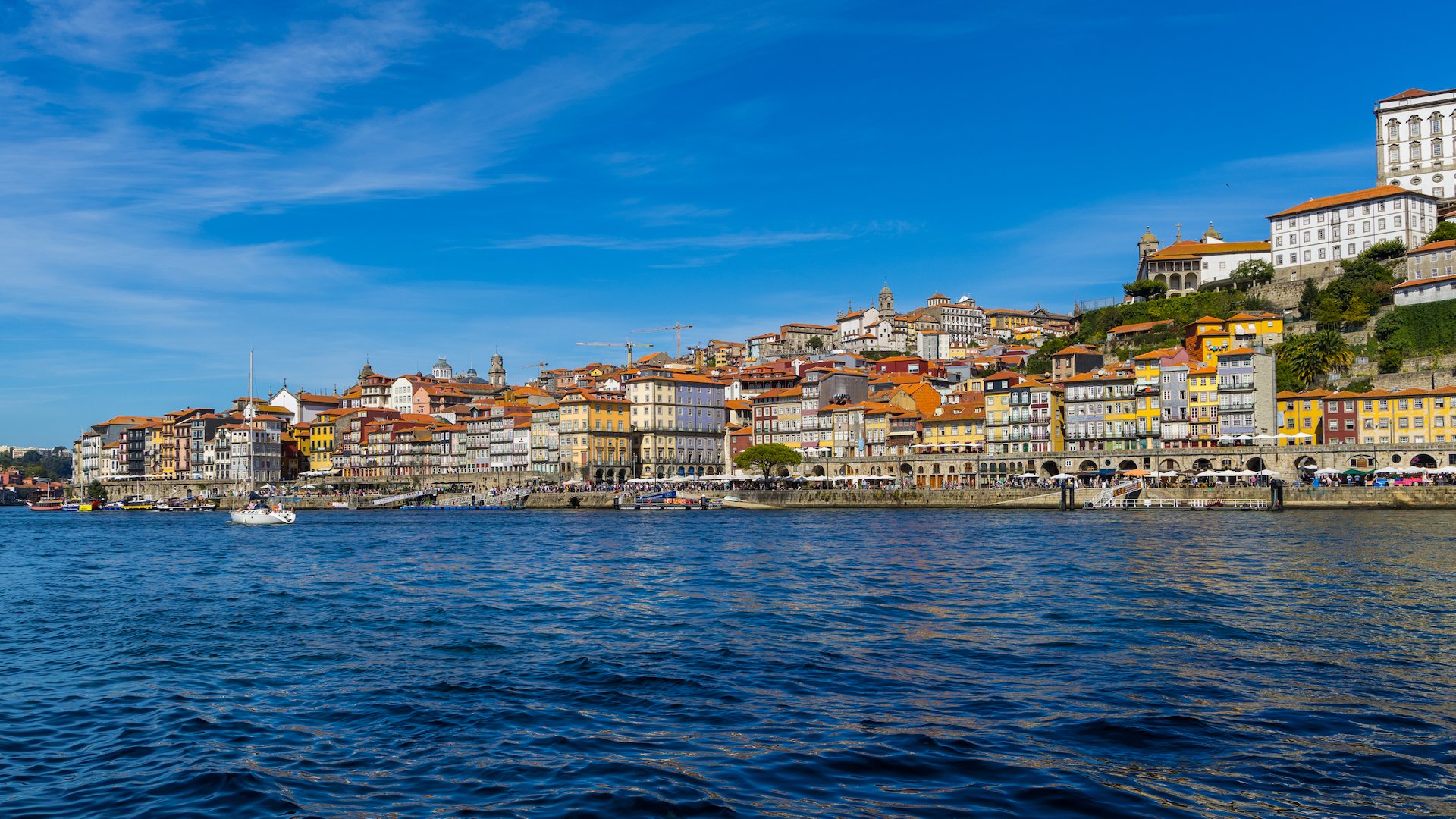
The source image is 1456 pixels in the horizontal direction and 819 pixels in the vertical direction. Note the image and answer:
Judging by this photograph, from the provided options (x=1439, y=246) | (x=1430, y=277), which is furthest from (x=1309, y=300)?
(x=1439, y=246)

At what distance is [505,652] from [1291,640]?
11806 millimetres

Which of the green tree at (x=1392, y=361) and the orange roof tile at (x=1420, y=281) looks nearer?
the green tree at (x=1392, y=361)

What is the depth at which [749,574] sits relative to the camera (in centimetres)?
2884

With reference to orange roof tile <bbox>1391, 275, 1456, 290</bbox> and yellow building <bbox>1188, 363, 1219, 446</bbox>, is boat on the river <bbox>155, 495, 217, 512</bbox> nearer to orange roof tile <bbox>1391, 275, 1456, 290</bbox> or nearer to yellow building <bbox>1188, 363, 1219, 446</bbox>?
yellow building <bbox>1188, 363, 1219, 446</bbox>

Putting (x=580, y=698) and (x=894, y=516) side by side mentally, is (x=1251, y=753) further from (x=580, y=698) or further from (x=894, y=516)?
(x=894, y=516)

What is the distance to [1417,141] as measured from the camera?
94.6 m

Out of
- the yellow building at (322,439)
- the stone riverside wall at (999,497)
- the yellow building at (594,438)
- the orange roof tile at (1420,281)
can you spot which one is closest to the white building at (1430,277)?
the orange roof tile at (1420,281)

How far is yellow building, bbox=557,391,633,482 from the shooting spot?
10544 centimetres

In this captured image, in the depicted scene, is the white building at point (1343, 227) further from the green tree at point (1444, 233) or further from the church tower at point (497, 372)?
the church tower at point (497, 372)

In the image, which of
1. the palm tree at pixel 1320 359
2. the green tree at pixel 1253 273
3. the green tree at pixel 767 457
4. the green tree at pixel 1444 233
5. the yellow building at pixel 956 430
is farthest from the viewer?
Answer: the green tree at pixel 1253 273

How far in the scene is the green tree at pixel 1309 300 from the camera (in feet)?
280

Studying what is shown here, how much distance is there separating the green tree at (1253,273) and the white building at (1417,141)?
490 inches

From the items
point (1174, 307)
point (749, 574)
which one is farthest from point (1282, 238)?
point (749, 574)

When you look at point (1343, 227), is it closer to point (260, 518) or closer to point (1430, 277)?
point (1430, 277)
